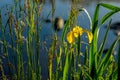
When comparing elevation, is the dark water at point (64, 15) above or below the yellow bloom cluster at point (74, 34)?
below

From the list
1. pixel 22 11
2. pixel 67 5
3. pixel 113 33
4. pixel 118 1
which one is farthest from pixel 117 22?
pixel 22 11

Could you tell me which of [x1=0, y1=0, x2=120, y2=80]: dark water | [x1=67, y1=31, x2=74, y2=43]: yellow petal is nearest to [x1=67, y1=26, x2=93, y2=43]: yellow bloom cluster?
[x1=67, y1=31, x2=74, y2=43]: yellow petal

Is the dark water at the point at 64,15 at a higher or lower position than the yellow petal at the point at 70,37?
lower

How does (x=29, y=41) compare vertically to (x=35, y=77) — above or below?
above

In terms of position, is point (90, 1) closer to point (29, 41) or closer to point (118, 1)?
point (118, 1)

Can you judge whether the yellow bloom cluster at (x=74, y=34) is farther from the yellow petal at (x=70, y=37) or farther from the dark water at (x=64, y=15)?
the dark water at (x=64, y=15)

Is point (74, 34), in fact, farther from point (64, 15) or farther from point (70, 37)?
point (64, 15)

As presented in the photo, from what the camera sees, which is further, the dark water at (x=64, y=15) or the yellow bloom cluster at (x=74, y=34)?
the dark water at (x=64, y=15)

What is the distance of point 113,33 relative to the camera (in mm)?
4434

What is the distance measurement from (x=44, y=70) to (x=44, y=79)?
0.19 meters

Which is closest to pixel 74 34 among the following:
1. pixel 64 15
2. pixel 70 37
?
pixel 70 37

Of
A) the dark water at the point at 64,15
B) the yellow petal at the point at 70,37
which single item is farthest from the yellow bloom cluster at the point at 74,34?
the dark water at the point at 64,15

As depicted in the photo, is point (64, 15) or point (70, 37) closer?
point (70, 37)

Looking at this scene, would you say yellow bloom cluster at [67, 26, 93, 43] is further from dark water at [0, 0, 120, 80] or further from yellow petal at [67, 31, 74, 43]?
dark water at [0, 0, 120, 80]
